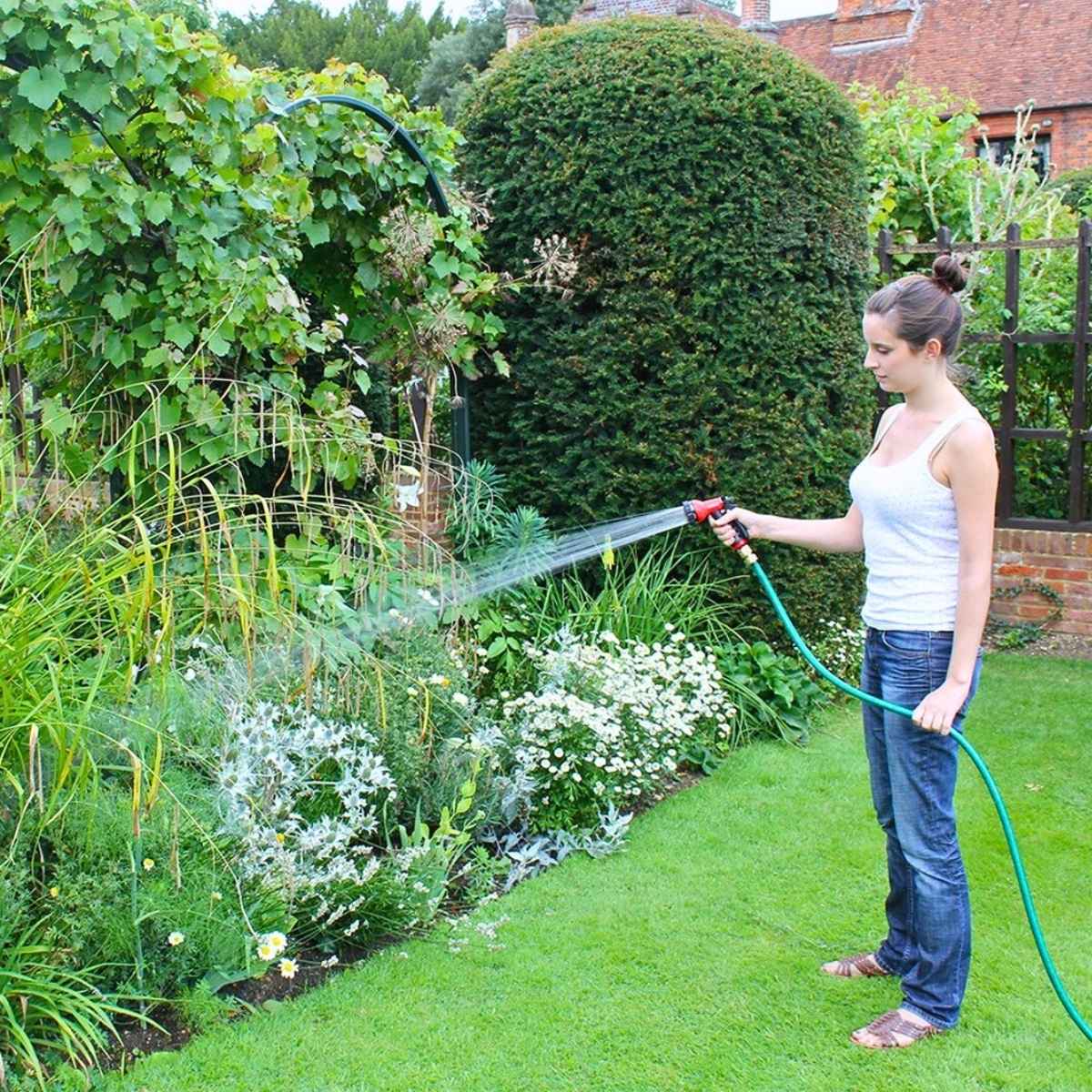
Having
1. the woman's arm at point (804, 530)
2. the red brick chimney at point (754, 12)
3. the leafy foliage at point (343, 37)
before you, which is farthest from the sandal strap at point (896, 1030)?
the leafy foliage at point (343, 37)

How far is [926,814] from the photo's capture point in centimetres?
293

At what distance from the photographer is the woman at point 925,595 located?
278 cm

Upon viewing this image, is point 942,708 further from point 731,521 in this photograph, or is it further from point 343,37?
point 343,37

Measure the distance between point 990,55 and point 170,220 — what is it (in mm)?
24366

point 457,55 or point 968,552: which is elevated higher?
point 457,55

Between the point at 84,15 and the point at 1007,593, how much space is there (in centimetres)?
574

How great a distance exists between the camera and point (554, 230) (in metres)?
5.67

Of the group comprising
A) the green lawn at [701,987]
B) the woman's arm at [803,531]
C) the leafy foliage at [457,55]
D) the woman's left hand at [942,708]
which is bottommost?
the green lawn at [701,987]

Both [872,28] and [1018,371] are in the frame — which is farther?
[872,28]

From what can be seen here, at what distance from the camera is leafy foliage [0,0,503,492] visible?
3.91 m

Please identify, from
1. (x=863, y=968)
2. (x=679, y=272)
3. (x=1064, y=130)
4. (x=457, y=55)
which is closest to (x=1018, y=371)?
(x=679, y=272)

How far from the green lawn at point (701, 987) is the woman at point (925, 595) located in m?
0.20

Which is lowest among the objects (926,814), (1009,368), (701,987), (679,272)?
(701,987)

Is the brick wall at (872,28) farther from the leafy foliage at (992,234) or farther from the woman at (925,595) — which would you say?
the woman at (925,595)
